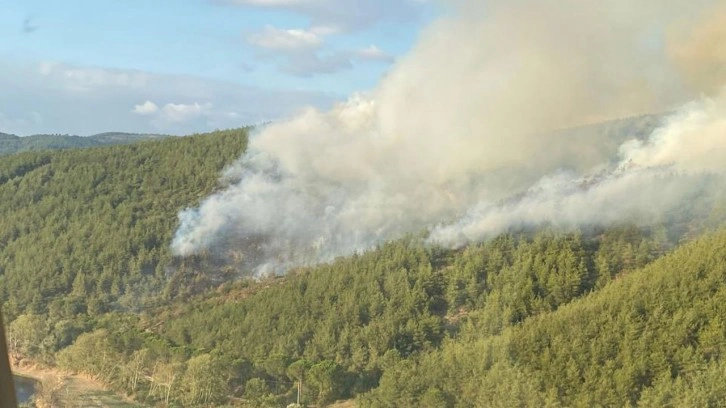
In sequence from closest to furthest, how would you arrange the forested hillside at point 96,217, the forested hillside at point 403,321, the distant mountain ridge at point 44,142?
the forested hillside at point 403,321 < the forested hillside at point 96,217 < the distant mountain ridge at point 44,142

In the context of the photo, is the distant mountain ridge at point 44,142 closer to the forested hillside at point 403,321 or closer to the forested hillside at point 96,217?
the forested hillside at point 96,217

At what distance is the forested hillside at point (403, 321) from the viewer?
7941 millimetres

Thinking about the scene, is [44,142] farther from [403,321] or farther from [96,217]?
[403,321]

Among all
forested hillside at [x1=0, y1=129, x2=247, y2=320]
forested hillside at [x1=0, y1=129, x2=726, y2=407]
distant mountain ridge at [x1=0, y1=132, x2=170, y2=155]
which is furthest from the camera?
distant mountain ridge at [x1=0, y1=132, x2=170, y2=155]

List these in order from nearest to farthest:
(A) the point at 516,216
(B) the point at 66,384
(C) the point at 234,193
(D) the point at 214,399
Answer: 1. (D) the point at 214,399
2. (B) the point at 66,384
3. (A) the point at 516,216
4. (C) the point at 234,193

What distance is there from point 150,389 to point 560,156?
12717mm

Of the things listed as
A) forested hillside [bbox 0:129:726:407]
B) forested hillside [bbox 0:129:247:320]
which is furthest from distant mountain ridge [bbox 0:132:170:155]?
forested hillside [bbox 0:129:726:407]

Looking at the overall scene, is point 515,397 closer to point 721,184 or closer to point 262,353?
point 262,353

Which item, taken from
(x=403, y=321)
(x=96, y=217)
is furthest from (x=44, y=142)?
(x=403, y=321)

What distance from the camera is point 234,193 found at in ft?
80.2

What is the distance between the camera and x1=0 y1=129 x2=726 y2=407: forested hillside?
7.94m

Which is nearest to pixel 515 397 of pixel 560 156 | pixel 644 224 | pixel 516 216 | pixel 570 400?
pixel 570 400

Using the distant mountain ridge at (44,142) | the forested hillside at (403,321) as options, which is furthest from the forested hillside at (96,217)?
the distant mountain ridge at (44,142)

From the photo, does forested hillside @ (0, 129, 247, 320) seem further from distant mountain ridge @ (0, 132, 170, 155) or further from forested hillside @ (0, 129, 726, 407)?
distant mountain ridge @ (0, 132, 170, 155)
